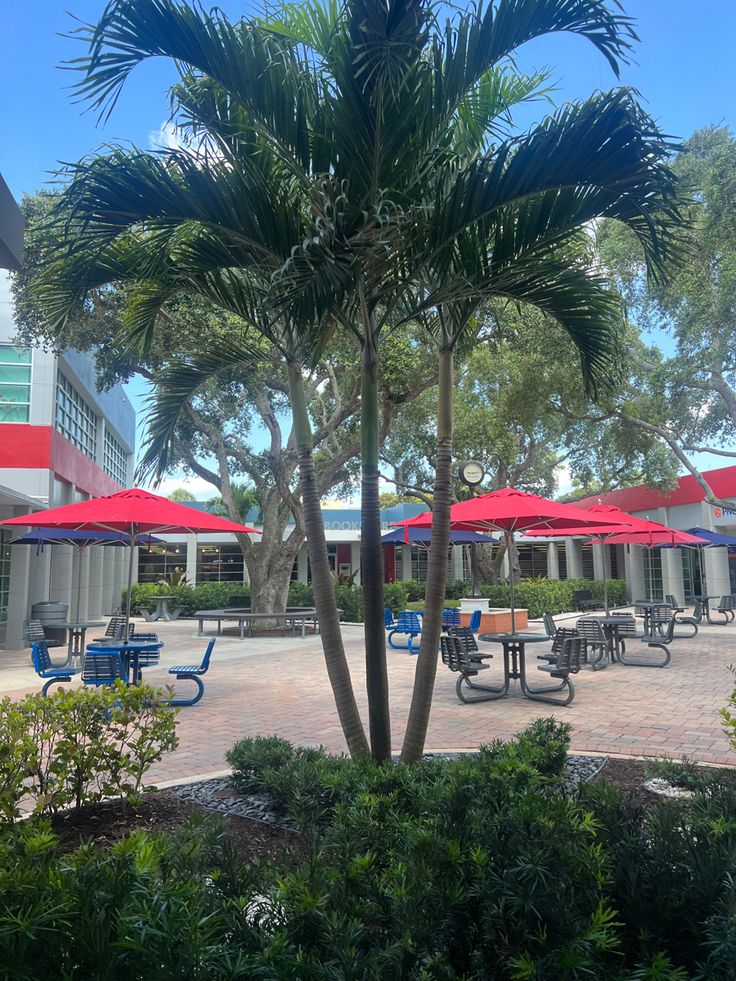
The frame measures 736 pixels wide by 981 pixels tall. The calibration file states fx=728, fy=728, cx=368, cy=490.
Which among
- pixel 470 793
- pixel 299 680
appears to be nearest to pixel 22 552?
pixel 299 680

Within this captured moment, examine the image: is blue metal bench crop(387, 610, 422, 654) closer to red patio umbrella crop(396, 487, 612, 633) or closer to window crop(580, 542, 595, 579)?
red patio umbrella crop(396, 487, 612, 633)

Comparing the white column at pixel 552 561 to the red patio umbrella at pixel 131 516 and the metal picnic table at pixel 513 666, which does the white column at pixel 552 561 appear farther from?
the red patio umbrella at pixel 131 516

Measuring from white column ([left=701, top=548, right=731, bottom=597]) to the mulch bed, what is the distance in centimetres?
2479

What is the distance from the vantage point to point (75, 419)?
22859 mm

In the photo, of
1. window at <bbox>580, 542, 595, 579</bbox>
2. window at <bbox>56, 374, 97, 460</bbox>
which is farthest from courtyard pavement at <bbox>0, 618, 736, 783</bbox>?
window at <bbox>580, 542, 595, 579</bbox>

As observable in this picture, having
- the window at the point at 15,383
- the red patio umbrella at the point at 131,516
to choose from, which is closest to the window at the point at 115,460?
the window at the point at 15,383

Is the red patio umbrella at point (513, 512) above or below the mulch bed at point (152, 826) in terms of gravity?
above

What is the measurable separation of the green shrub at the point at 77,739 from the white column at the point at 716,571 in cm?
2522

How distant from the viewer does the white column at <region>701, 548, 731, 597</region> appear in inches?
1011

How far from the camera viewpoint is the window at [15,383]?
17453mm

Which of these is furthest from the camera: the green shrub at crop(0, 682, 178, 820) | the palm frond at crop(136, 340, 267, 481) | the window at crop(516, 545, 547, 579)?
the window at crop(516, 545, 547, 579)

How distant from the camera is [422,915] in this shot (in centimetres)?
236

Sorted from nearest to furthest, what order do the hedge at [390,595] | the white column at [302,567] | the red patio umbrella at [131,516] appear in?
1. the red patio umbrella at [131,516]
2. the hedge at [390,595]
3. the white column at [302,567]

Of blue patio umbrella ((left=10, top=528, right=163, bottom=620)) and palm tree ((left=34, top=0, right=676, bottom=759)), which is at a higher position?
palm tree ((left=34, top=0, right=676, bottom=759))
